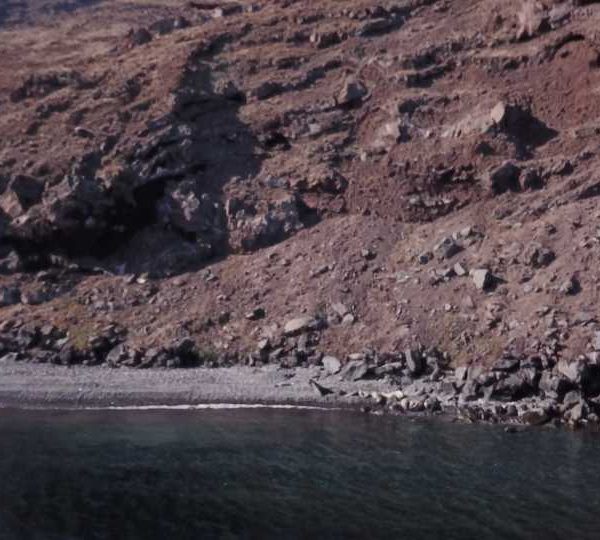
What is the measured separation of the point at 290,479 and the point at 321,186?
19.6m

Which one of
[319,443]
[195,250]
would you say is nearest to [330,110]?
[195,250]

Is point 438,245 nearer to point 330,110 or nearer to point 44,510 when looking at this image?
point 330,110

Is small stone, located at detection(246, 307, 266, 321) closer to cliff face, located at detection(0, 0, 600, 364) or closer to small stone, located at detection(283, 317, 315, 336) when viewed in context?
cliff face, located at detection(0, 0, 600, 364)

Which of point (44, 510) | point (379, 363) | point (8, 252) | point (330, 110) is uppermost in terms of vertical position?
point (330, 110)

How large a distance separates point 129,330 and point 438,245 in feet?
43.2

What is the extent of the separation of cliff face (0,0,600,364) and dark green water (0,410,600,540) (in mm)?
5436

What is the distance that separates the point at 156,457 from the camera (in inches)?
975

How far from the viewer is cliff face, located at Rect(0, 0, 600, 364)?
32.8 m

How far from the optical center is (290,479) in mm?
22375

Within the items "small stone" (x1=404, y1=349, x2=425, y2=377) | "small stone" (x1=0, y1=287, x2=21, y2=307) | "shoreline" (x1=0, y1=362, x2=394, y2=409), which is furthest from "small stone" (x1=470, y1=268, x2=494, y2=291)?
"small stone" (x1=0, y1=287, x2=21, y2=307)

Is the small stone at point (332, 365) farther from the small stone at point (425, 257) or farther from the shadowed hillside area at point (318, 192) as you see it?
the small stone at point (425, 257)

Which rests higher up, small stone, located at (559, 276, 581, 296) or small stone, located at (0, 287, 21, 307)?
small stone, located at (559, 276, 581, 296)

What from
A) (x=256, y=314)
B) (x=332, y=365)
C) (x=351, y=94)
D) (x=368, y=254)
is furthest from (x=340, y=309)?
(x=351, y=94)

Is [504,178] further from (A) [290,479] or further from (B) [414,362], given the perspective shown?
(A) [290,479]
